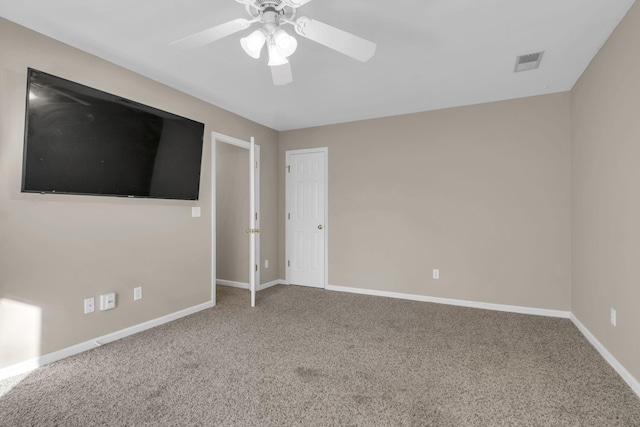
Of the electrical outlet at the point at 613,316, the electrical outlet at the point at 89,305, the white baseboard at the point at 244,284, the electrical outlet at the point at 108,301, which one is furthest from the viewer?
the white baseboard at the point at 244,284

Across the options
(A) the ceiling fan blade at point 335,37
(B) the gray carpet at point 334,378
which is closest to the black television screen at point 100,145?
(B) the gray carpet at point 334,378

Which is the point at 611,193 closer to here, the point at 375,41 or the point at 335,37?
the point at 375,41

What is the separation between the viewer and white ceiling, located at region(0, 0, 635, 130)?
2.10m

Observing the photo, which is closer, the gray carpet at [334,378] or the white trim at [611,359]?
the gray carpet at [334,378]

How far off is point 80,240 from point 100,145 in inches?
31.8

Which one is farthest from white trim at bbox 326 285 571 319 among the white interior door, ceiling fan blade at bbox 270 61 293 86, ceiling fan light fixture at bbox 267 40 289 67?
ceiling fan light fixture at bbox 267 40 289 67

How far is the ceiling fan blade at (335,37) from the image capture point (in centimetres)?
173

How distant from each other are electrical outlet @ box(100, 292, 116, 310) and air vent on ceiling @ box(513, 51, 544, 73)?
417 centimetres

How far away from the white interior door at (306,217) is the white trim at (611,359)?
121 inches

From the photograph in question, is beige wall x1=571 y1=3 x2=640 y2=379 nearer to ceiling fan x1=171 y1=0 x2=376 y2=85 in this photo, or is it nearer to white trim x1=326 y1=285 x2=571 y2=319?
white trim x1=326 y1=285 x2=571 y2=319

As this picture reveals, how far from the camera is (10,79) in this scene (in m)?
2.22

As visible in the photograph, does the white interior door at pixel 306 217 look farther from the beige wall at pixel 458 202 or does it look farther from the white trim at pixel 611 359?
the white trim at pixel 611 359

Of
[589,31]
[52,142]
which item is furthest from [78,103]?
[589,31]

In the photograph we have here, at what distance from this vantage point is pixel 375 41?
2.49m
